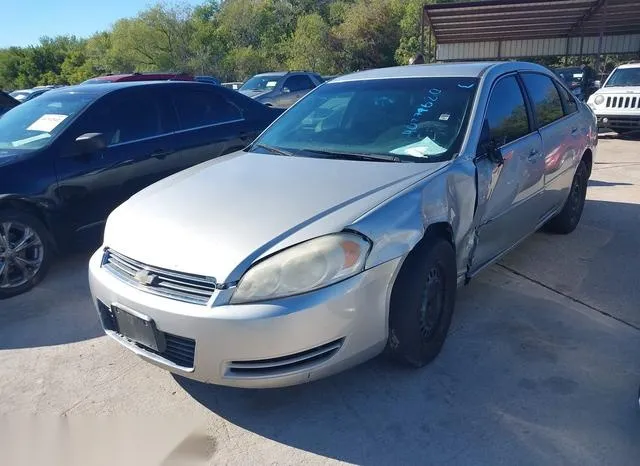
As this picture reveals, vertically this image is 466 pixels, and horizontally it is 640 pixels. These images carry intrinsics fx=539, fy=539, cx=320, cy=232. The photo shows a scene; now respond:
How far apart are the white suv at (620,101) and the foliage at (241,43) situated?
29063mm

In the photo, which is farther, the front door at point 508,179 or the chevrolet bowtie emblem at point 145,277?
the front door at point 508,179

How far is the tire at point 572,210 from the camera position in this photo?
16.2 feet

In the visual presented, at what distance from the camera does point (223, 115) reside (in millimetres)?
5957

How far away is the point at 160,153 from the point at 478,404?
3.75 m

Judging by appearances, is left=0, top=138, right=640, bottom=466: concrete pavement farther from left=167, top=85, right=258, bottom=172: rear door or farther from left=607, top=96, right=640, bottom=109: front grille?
left=607, top=96, right=640, bottom=109: front grille

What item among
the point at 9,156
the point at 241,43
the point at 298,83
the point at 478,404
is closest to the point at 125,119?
the point at 9,156

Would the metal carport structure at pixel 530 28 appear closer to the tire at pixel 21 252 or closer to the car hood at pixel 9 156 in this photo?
the car hood at pixel 9 156

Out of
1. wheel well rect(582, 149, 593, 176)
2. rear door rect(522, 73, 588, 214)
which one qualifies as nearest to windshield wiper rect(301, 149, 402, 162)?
rear door rect(522, 73, 588, 214)

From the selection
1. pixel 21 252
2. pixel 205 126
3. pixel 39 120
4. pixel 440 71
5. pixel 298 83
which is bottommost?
pixel 298 83

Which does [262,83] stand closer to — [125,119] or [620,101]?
[620,101]

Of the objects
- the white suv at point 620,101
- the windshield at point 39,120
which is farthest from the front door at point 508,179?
the white suv at point 620,101

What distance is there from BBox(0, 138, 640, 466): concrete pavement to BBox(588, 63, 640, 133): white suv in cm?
829

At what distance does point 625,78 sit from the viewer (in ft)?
37.3

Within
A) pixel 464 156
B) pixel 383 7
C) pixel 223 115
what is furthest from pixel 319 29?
pixel 464 156
